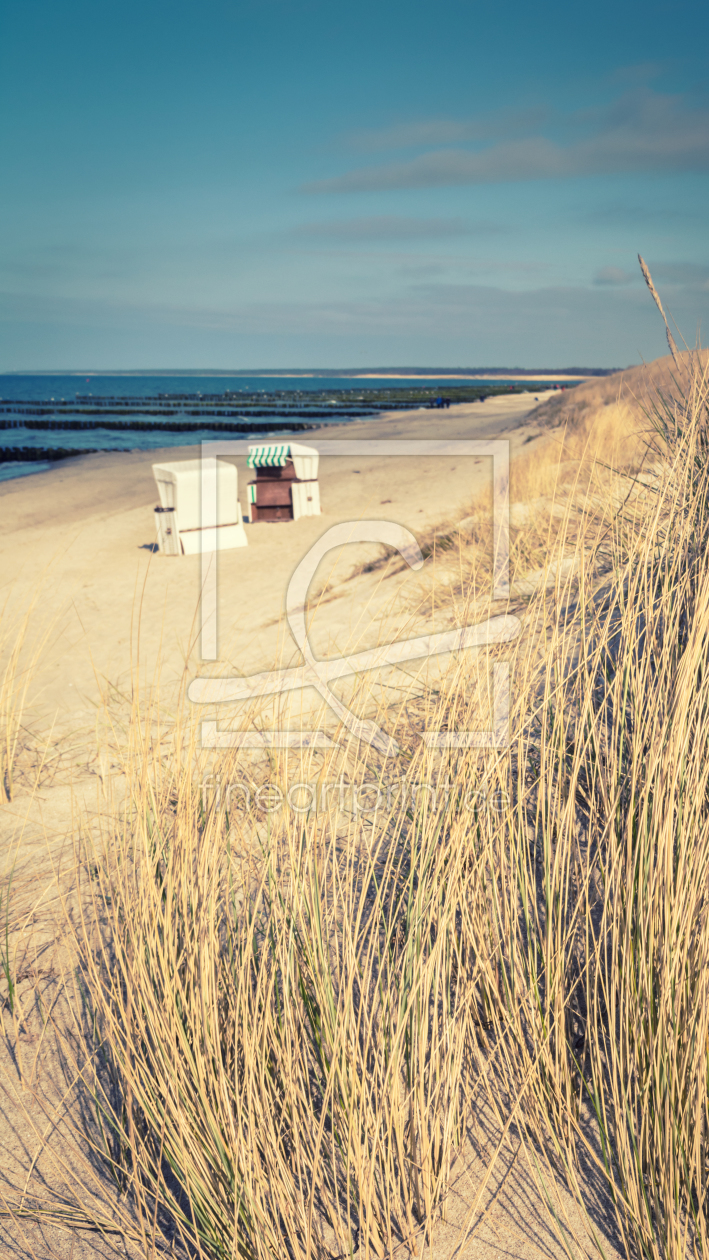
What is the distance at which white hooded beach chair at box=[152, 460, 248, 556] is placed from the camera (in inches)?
352

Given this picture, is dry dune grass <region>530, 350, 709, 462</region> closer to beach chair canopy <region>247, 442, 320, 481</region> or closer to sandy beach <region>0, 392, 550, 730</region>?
sandy beach <region>0, 392, 550, 730</region>

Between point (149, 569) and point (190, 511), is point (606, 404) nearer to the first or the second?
point (190, 511)

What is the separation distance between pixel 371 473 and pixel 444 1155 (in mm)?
14109

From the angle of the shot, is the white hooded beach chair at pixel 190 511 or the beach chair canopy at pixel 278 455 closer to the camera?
the white hooded beach chair at pixel 190 511

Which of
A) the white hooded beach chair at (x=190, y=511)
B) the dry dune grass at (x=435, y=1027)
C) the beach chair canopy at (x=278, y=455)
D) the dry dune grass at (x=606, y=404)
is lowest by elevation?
the dry dune grass at (x=435, y=1027)

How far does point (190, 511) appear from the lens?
29.8ft

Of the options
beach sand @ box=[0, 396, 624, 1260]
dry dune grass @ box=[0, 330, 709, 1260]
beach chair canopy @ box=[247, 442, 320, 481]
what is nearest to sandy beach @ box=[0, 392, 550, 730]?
beach sand @ box=[0, 396, 624, 1260]

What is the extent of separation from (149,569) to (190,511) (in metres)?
1.62

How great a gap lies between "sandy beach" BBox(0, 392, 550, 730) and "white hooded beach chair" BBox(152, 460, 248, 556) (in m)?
0.25

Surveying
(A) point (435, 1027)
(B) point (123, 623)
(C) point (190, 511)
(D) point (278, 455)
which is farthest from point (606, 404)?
(A) point (435, 1027)

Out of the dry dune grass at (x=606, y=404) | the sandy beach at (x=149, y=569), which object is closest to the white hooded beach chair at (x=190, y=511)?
the sandy beach at (x=149, y=569)

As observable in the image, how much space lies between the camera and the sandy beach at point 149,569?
17.0 feet

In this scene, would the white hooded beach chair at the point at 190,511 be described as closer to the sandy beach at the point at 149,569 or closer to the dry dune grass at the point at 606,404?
the sandy beach at the point at 149,569

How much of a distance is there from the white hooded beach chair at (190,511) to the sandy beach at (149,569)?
0.25 meters
